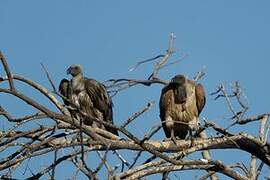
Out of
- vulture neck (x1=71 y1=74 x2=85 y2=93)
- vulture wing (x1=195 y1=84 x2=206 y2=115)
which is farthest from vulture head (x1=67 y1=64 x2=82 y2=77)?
vulture wing (x1=195 y1=84 x2=206 y2=115)

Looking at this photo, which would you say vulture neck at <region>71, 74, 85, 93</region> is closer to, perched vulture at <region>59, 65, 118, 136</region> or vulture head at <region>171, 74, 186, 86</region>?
perched vulture at <region>59, 65, 118, 136</region>

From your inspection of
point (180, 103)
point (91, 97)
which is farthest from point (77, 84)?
point (180, 103)

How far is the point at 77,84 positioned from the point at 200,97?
260 centimetres

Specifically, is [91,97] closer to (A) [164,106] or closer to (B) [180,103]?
(A) [164,106]

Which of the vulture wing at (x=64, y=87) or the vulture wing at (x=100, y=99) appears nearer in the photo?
the vulture wing at (x=64, y=87)

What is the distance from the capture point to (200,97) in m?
11.2

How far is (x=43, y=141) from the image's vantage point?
703 centimetres

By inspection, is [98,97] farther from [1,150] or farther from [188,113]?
[1,150]

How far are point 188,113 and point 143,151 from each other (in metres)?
4.34

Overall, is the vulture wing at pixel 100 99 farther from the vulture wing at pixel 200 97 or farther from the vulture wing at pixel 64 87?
the vulture wing at pixel 200 97

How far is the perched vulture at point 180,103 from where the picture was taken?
11.3 metres

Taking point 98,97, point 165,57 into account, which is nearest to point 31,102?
point 165,57

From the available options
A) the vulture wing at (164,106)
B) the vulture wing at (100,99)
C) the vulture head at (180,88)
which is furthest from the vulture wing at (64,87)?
the vulture head at (180,88)

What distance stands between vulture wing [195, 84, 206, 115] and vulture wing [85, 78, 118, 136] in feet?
5.98
